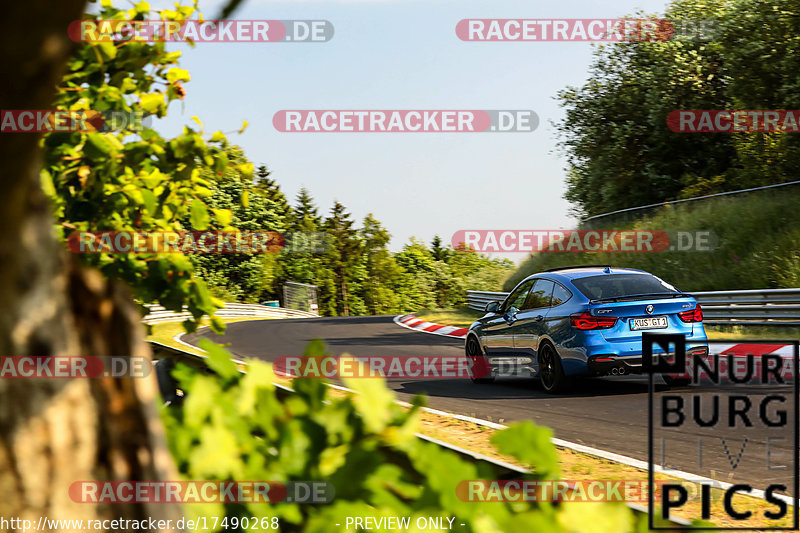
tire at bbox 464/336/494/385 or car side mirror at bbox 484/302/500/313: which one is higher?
car side mirror at bbox 484/302/500/313

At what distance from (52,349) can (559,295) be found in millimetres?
9596

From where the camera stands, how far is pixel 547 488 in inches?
78.3

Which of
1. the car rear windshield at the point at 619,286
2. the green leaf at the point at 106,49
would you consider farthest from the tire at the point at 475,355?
the green leaf at the point at 106,49

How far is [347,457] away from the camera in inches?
77.2

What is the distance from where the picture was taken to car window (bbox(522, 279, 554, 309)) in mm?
10977

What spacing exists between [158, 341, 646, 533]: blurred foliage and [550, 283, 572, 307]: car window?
850 cm

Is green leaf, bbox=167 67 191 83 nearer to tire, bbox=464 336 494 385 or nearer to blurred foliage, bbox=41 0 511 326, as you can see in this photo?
blurred foliage, bbox=41 0 511 326

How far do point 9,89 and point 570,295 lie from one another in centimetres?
956

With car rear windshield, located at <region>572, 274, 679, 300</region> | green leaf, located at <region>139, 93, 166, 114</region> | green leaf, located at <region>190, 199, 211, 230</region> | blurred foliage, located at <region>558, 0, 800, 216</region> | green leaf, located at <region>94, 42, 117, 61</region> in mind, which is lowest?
car rear windshield, located at <region>572, 274, 679, 300</region>

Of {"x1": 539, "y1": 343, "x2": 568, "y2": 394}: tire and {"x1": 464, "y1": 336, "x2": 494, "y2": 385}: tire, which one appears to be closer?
{"x1": 539, "y1": 343, "x2": 568, "y2": 394}: tire

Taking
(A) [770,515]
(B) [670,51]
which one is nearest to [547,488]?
(A) [770,515]

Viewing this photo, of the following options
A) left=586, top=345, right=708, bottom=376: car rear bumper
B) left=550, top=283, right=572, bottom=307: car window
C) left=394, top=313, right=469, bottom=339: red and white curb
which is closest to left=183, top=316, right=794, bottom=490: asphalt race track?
left=586, top=345, right=708, bottom=376: car rear bumper

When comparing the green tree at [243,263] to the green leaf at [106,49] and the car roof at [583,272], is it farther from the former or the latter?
the green leaf at [106,49]

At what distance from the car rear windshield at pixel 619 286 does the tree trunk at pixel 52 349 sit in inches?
357
